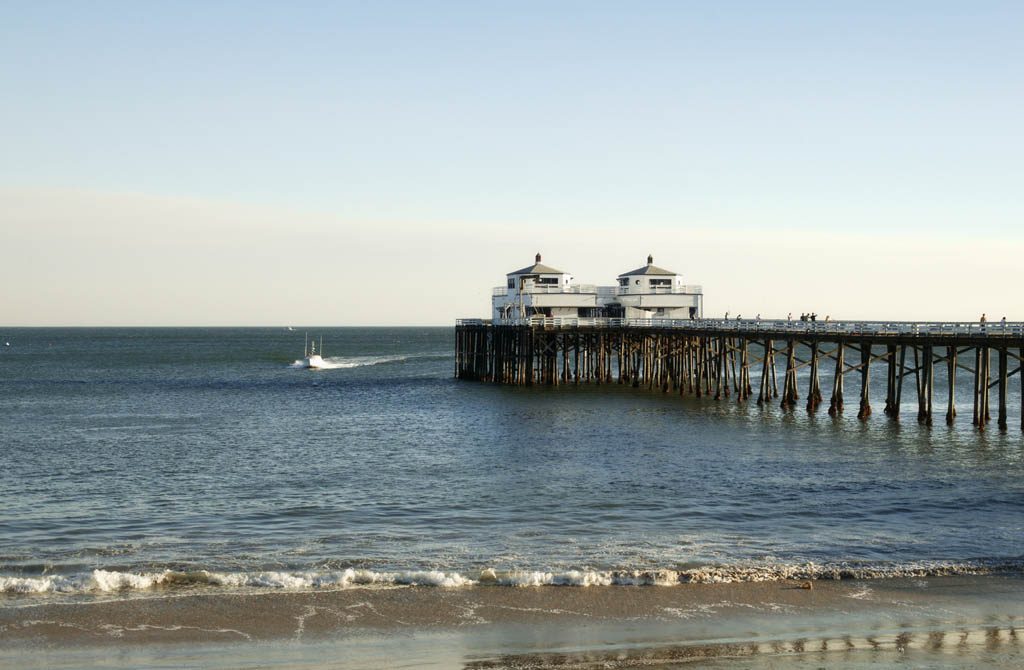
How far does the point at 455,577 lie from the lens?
55.7ft

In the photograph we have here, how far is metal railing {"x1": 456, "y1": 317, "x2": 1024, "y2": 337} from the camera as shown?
36.2m

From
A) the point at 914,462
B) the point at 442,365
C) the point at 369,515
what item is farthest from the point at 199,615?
the point at 442,365

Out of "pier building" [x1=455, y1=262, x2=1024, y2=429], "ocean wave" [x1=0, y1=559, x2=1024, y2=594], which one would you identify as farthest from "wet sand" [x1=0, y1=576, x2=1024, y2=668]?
"pier building" [x1=455, y1=262, x2=1024, y2=429]

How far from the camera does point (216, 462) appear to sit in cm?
3130

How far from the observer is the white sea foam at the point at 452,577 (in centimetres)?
1670

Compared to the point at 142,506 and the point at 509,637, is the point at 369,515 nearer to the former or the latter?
the point at 142,506

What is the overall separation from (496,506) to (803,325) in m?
25.4

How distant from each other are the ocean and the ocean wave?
0.17 ft

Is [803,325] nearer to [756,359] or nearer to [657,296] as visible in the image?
[756,359]

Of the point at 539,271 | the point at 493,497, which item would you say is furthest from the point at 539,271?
the point at 493,497

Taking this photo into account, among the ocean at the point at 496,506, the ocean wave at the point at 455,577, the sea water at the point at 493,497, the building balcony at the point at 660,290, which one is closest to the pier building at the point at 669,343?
the building balcony at the point at 660,290

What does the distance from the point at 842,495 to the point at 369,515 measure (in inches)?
461

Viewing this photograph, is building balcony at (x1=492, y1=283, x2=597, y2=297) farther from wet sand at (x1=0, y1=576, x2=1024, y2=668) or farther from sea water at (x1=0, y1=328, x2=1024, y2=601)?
wet sand at (x1=0, y1=576, x2=1024, y2=668)

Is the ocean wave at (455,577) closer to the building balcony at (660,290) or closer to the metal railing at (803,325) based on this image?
the metal railing at (803,325)
